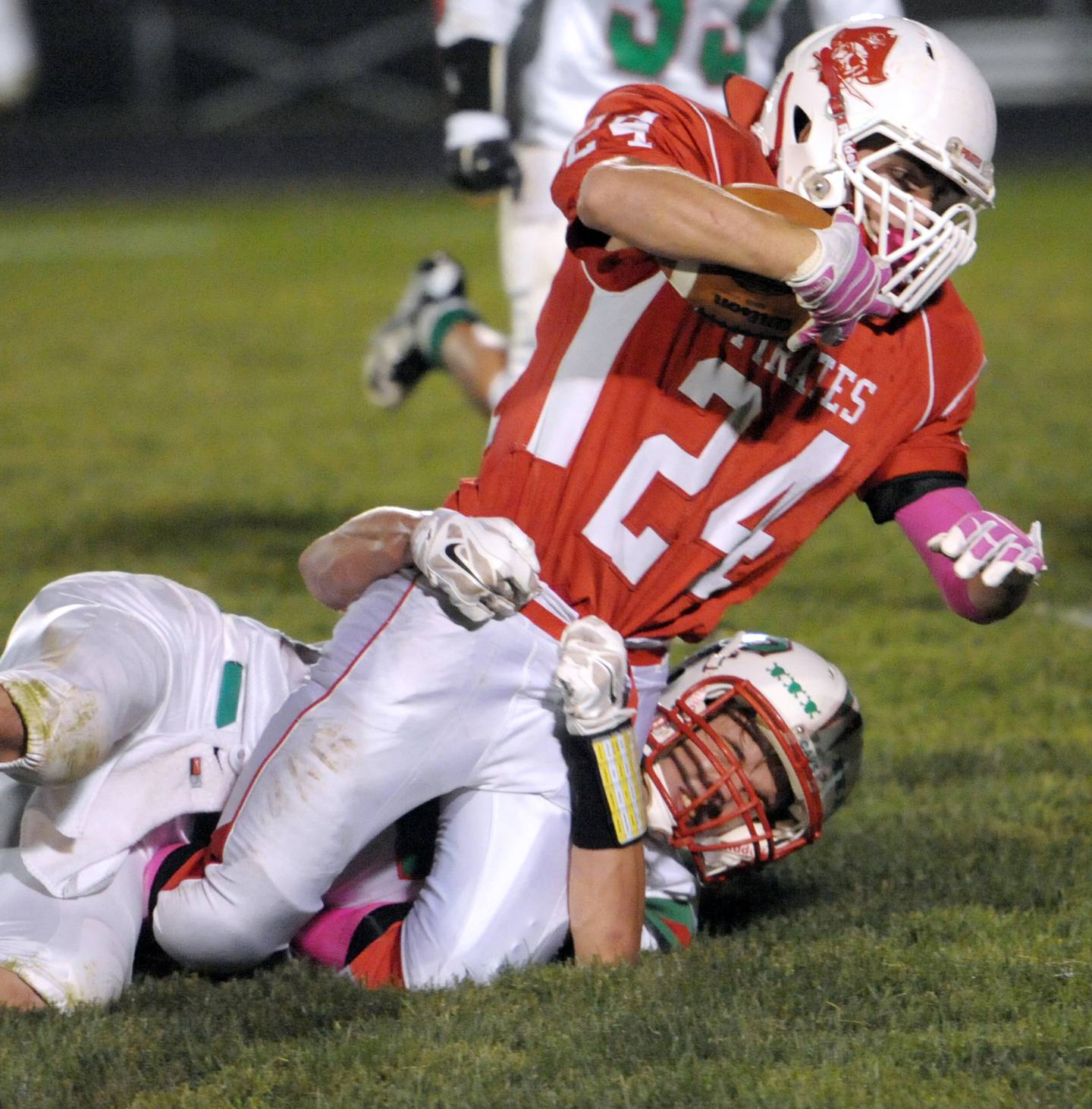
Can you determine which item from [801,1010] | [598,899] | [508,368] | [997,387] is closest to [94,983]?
[598,899]

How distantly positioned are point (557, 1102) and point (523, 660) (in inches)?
33.6

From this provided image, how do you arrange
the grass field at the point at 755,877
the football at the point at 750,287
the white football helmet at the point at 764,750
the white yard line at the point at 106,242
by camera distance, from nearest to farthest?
the grass field at the point at 755,877 < the football at the point at 750,287 < the white football helmet at the point at 764,750 < the white yard line at the point at 106,242

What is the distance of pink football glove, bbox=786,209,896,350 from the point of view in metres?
2.66

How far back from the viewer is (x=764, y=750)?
10.5ft

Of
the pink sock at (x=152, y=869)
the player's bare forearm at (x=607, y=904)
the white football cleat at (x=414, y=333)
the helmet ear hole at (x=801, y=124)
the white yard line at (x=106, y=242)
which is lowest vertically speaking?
the white yard line at (x=106, y=242)

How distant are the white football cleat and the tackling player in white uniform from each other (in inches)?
94.9

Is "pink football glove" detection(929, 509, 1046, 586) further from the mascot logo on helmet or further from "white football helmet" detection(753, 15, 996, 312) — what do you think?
the mascot logo on helmet

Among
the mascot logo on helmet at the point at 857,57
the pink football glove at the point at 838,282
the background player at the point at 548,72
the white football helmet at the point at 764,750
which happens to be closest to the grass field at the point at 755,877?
the white football helmet at the point at 764,750

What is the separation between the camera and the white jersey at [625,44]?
16.3 ft

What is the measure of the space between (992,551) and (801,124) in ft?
2.38

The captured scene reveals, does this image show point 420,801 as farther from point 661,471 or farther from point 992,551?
point 992,551

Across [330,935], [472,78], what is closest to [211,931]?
[330,935]

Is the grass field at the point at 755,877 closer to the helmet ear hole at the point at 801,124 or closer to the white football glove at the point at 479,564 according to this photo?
the white football glove at the point at 479,564

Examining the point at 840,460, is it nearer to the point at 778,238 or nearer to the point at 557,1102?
the point at 778,238
